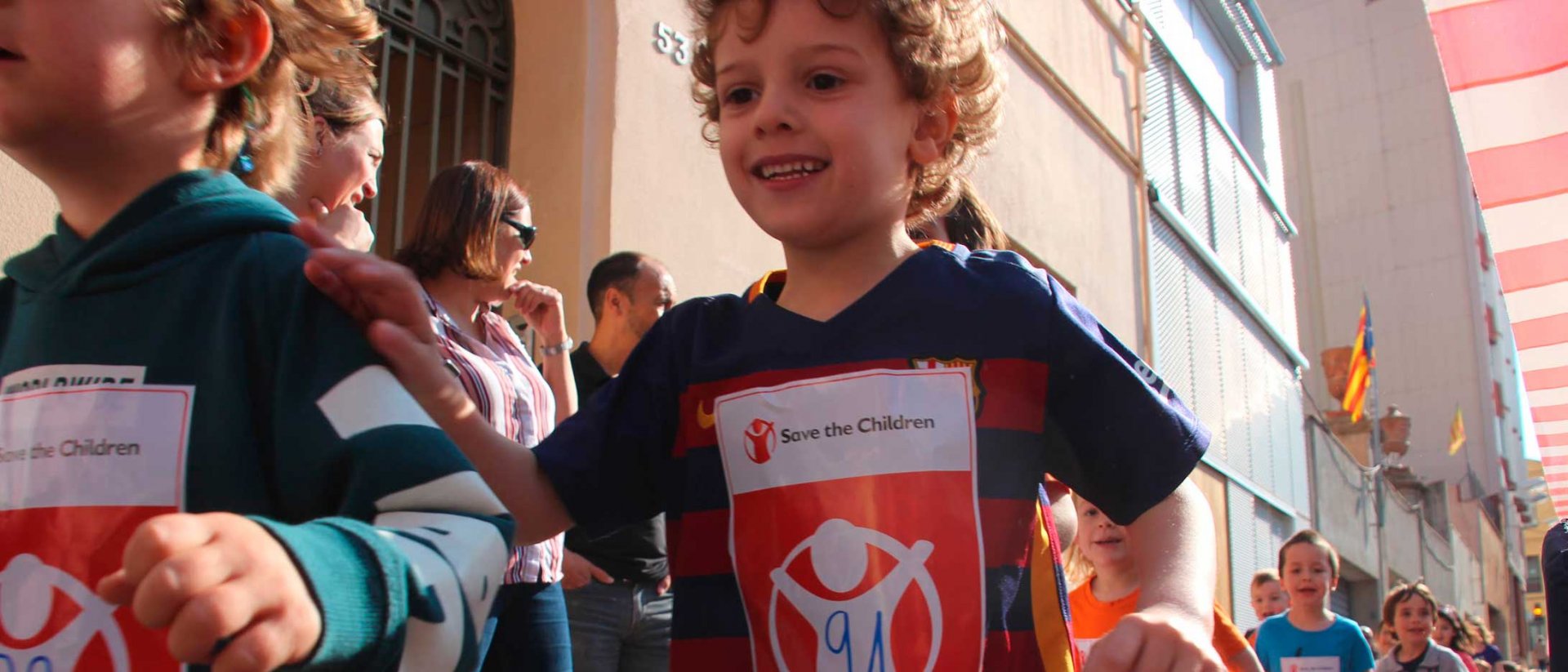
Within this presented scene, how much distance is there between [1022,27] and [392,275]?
10073 mm

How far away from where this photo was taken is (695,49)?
2195mm

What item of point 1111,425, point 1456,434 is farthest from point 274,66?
point 1456,434

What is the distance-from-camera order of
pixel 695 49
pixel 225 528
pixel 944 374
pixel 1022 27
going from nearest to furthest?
pixel 225 528 → pixel 944 374 → pixel 695 49 → pixel 1022 27

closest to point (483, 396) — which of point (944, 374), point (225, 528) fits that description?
point (944, 374)

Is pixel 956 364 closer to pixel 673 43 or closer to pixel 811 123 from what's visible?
pixel 811 123

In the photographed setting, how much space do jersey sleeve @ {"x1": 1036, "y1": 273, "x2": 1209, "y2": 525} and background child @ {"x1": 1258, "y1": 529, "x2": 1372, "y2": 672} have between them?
17.1 feet

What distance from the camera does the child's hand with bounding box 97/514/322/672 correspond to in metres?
0.71

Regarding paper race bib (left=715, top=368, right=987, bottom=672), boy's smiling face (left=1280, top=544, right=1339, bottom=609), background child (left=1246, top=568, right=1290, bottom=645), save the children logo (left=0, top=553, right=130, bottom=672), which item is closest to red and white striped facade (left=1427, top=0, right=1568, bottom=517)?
paper race bib (left=715, top=368, right=987, bottom=672)

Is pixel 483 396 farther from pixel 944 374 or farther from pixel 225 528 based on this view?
pixel 225 528

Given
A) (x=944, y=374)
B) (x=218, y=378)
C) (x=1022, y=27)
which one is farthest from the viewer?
(x=1022, y=27)

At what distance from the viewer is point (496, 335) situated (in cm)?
319

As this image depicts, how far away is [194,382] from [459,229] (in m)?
1.98

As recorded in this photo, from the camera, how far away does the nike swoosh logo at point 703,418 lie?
1695 millimetres

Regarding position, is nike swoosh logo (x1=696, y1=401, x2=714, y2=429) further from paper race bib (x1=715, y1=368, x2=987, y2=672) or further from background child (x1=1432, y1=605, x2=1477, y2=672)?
background child (x1=1432, y1=605, x2=1477, y2=672)
